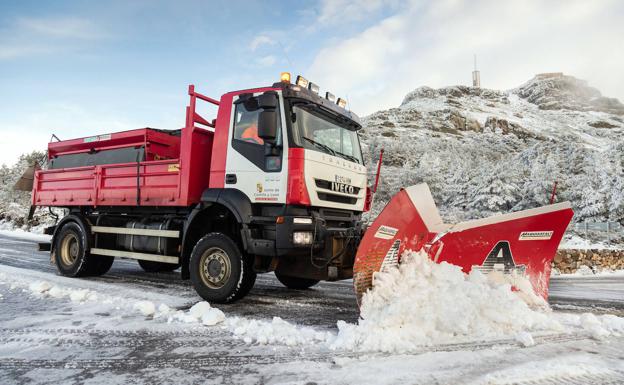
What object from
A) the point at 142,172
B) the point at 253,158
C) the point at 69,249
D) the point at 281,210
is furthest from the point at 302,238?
the point at 69,249

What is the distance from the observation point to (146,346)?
10.9 feet

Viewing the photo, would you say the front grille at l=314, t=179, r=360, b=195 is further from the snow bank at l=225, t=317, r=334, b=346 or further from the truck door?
the snow bank at l=225, t=317, r=334, b=346

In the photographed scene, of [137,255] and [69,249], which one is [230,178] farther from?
[69,249]

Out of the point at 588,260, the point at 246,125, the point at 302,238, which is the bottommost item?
the point at 588,260

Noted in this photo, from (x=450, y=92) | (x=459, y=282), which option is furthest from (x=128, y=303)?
(x=450, y=92)

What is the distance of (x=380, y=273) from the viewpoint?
12.1 feet

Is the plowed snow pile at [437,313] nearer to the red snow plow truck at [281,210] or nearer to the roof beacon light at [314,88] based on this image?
the red snow plow truck at [281,210]

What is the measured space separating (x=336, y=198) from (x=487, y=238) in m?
1.92

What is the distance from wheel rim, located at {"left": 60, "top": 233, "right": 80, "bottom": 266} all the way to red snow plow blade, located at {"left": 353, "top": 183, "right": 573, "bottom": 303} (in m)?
6.27

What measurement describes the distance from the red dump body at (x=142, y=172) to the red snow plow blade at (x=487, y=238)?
8.53 ft

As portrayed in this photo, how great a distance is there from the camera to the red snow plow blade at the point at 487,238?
12.5 ft

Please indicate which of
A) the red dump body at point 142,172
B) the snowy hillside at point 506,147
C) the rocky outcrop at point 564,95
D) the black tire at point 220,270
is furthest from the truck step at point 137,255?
the rocky outcrop at point 564,95

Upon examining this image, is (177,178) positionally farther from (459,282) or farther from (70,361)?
(459,282)

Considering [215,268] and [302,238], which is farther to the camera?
[215,268]
